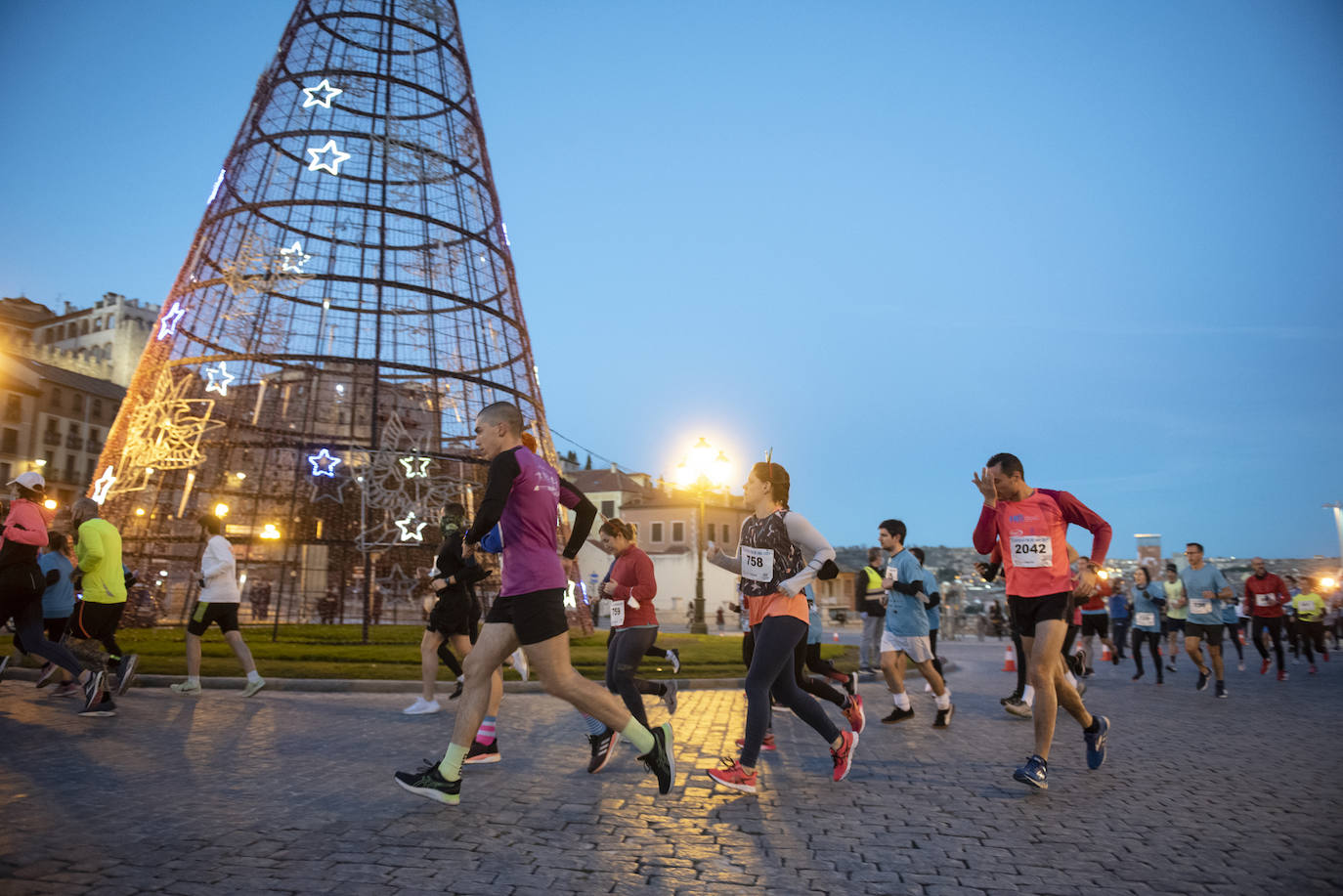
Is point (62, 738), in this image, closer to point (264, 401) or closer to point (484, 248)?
point (484, 248)

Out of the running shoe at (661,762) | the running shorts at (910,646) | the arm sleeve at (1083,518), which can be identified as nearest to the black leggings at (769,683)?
the running shoe at (661,762)

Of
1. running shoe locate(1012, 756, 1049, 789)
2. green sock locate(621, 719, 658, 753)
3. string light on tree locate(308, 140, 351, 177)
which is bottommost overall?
running shoe locate(1012, 756, 1049, 789)

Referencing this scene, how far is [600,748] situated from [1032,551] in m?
3.24

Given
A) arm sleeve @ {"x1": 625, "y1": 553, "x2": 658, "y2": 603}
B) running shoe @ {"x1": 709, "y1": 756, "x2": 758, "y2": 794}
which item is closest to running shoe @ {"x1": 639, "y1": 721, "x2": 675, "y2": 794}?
running shoe @ {"x1": 709, "y1": 756, "x2": 758, "y2": 794}

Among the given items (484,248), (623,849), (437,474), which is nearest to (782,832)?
(623,849)

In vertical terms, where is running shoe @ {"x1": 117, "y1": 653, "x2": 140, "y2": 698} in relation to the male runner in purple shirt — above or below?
below

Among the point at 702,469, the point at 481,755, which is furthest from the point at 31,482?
the point at 702,469

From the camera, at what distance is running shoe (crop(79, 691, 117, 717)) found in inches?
312

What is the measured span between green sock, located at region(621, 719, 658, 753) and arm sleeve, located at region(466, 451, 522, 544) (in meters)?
1.37

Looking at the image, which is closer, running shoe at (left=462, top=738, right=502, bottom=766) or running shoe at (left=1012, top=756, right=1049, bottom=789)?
running shoe at (left=1012, top=756, right=1049, bottom=789)

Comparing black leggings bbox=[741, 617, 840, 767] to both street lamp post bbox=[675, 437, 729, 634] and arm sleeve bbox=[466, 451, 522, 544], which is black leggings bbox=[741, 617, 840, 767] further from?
street lamp post bbox=[675, 437, 729, 634]

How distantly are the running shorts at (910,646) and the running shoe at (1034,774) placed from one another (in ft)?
10.7

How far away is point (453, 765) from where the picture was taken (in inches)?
193

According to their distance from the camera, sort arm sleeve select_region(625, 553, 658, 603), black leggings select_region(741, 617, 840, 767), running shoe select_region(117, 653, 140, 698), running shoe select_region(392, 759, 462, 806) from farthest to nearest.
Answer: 1. running shoe select_region(117, 653, 140, 698)
2. arm sleeve select_region(625, 553, 658, 603)
3. black leggings select_region(741, 617, 840, 767)
4. running shoe select_region(392, 759, 462, 806)
